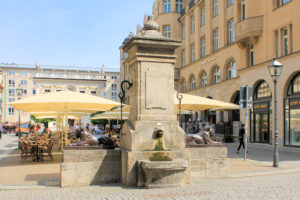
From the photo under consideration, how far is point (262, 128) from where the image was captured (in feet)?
83.4

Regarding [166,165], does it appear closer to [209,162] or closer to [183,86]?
[209,162]

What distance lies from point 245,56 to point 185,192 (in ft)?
73.4

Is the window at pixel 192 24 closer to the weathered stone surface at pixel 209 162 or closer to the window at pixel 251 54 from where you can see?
the window at pixel 251 54

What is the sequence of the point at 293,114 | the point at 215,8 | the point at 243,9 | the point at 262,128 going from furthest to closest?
the point at 215,8, the point at 243,9, the point at 262,128, the point at 293,114

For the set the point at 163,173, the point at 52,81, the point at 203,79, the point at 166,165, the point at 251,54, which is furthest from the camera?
the point at 52,81

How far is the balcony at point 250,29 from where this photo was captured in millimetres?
25062

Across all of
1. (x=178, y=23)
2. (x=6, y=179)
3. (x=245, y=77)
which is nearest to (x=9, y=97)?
(x=178, y=23)

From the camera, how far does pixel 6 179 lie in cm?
913

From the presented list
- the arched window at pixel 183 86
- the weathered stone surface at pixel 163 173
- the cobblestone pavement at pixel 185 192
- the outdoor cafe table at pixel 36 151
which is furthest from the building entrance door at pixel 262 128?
the weathered stone surface at pixel 163 173

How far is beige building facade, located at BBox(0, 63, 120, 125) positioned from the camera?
90.9 meters

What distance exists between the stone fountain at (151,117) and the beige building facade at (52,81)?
275 ft

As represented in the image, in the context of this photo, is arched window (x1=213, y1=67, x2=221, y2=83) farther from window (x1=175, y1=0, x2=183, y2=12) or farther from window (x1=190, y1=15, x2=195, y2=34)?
window (x1=175, y1=0, x2=183, y2=12)

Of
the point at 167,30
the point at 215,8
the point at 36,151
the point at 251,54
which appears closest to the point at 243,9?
the point at 251,54

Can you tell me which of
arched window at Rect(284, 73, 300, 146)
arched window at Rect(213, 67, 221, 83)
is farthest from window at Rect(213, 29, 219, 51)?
arched window at Rect(284, 73, 300, 146)
